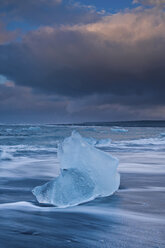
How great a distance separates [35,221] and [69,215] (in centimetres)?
38

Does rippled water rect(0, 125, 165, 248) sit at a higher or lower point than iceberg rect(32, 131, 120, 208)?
lower

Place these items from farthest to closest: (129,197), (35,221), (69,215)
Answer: (129,197) → (69,215) → (35,221)

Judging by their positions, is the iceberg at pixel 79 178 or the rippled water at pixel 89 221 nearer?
the rippled water at pixel 89 221

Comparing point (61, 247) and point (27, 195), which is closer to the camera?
point (61, 247)

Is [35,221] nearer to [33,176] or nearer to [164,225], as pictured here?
[164,225]

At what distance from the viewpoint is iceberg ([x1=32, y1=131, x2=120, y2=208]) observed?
2.90m

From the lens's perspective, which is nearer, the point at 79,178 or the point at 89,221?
the point at 89,221

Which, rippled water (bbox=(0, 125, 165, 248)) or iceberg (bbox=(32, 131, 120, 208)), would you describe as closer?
rippled water (bbox=(0, 125, 165, 248))

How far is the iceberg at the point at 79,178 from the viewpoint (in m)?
2.90

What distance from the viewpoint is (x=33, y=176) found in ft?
15.8

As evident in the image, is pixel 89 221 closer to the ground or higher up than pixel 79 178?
closer to the ground

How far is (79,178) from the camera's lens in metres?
3.12

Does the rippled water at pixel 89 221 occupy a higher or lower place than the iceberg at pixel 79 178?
lower

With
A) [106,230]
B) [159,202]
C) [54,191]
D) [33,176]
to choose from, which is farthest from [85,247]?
[33,176]
